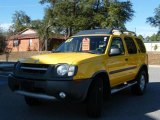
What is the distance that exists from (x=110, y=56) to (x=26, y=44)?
169 ft

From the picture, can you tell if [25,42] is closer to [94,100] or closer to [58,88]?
[94,100]

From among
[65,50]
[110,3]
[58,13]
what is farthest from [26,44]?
[65,50]

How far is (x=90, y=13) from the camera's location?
4812 centimetres

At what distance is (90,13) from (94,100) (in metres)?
41.5

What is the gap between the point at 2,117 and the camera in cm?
745

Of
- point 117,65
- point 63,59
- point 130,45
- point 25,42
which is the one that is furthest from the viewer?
point 25,42

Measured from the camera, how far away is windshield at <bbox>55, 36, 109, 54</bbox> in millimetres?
8484

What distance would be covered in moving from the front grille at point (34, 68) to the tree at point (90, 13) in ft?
126

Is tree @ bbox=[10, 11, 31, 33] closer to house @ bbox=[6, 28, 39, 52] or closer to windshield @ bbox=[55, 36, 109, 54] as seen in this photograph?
house @ bbox=[6, 28, 39, 52]

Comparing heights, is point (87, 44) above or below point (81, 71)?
above

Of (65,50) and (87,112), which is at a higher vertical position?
(65,50)

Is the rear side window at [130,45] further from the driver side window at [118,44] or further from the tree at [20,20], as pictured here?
the tree at [20,20]

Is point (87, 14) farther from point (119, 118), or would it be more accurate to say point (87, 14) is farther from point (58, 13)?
point (119, 118)

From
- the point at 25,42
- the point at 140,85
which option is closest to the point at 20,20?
the point at 25,42
